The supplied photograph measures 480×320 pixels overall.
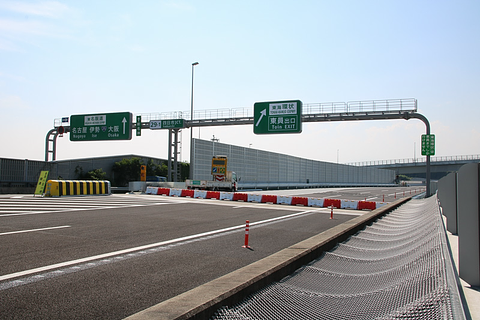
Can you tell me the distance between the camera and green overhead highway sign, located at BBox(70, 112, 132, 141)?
123 ft

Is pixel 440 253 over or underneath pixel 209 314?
over

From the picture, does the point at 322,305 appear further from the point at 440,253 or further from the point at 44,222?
the point at 44,222

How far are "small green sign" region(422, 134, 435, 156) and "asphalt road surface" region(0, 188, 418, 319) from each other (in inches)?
737

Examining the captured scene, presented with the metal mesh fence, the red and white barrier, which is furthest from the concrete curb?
the red and white barrier

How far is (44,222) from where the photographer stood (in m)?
12.7

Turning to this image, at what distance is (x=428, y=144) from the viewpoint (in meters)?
28.6

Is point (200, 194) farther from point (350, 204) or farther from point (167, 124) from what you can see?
point (350, 204)

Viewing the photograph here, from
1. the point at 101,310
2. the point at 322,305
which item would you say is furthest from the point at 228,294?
the point at 101,310

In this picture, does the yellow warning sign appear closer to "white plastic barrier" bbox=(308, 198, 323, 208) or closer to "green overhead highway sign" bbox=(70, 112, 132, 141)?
"green overhead highway sign" bbox=(70, 112, 132, 141)

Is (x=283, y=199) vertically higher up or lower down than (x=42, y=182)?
lower down

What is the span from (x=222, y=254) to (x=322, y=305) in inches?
172

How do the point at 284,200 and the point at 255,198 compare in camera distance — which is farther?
the point at 255,198

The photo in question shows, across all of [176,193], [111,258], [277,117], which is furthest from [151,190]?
[111,258]

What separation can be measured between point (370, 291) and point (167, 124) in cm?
3482
